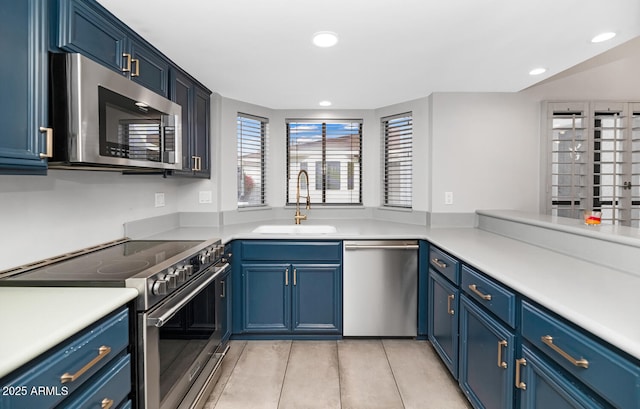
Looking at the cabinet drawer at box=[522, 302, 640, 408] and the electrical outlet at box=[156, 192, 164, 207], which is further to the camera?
the electrical outlet at box=[156, 192, 164, 207]

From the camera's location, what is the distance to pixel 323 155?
3783 mm

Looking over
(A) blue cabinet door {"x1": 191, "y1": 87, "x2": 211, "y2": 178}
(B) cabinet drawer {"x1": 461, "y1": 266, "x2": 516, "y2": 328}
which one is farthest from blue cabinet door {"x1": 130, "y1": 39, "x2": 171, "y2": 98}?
(B) cabinet drawer {"x1": 461, "y1": 266, "x2": 516, "y2": 328}

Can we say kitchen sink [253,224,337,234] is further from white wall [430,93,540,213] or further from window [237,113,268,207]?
Answer: white wall [430,93,540,213]

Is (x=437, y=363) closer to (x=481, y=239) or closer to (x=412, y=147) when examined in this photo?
(x=481, y=239)

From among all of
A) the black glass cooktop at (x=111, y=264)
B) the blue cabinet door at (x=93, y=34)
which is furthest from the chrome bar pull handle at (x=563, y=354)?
the blue cabinet door at (x=93, y=34)

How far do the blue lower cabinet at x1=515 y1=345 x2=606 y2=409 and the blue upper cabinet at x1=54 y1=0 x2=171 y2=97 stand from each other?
7.22 ft

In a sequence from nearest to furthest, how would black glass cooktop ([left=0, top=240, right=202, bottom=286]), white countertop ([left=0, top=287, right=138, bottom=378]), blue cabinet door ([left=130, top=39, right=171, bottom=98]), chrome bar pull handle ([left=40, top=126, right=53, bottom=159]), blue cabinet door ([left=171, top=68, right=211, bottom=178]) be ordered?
white countertop ([left=0, top=287, right=138, bottom=378])
chrome bar pull handle ([left=40, top=126, right=53, bottom=159])
black glass cooktop ([left=0, top=240, right=202, bottom=286])
blue cabinet door ([left=130, top=39, right=171, bottom=98])
blue cabinet door ([left=171, top=68, right=211, bottom=178])

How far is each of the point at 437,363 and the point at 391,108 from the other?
95.0 inches

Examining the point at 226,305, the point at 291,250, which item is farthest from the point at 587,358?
the point at 226,305

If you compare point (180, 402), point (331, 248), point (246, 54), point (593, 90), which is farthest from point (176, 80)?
point (593, 90)

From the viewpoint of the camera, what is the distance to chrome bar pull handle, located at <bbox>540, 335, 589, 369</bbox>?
1.05 meters

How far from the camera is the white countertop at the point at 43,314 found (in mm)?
850

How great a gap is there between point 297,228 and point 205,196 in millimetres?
906

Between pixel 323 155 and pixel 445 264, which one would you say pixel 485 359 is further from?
pixel 323 155
